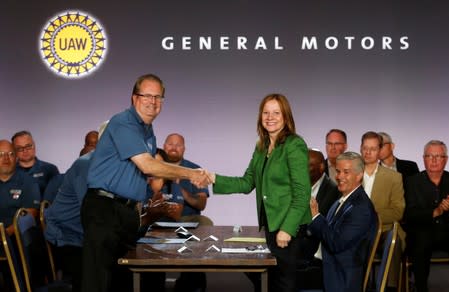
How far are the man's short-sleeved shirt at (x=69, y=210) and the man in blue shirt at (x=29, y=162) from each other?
1.92 metres

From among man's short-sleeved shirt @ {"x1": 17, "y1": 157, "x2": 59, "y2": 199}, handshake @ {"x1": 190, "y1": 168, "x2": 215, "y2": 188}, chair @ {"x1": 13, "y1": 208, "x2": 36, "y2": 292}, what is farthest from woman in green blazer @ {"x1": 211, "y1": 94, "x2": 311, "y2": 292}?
man's short-sleeved shirt @ {"x1": 17, "y1": 157, "x2": 59, "y2": 199}

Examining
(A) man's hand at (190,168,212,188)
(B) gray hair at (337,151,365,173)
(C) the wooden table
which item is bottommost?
(C) the wooden table

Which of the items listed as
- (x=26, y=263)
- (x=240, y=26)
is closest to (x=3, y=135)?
(x=240, y=26)

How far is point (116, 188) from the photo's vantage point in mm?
3482

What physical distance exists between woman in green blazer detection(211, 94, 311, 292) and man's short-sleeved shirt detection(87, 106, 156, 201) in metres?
0.64

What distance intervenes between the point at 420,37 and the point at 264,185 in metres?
3.76

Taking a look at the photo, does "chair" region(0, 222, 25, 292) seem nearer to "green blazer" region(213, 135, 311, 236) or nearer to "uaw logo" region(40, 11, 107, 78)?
"green blazer" region(213, 135, 311, 236)

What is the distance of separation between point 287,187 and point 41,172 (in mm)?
3194

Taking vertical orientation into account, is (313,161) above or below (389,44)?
below

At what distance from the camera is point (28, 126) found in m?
6.88

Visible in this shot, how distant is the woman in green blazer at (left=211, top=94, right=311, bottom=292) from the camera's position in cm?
349

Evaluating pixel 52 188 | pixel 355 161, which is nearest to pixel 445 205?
pixel 355 161

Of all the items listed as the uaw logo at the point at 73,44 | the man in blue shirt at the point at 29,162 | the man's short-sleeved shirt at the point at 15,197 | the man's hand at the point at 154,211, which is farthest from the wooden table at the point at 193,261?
the uaw logo at the point at 73,44

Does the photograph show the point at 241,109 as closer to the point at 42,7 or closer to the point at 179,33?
the point at 179,33
